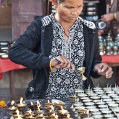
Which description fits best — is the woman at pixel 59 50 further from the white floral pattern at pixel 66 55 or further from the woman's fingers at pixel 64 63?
the woman's fingers at pixel 64 63

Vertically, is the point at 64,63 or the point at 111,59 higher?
the point at 64,63

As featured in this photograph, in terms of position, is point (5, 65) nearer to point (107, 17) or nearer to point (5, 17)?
point (5, 17)

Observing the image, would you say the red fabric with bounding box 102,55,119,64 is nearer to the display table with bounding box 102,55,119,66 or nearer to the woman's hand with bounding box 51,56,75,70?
the display table with bounding box 102,55,119,66

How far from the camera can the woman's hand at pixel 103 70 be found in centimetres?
270

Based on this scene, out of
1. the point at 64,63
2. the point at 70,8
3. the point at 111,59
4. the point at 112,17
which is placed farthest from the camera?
the point at 112,17

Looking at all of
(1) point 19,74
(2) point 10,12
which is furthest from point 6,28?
(1) point 19,74

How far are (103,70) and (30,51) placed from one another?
50 cm

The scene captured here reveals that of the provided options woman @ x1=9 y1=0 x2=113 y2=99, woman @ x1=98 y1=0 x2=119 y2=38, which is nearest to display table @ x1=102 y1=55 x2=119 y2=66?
woman @ x1=98 y1=0 x2=119 y2=38

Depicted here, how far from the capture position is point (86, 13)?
5.89 m

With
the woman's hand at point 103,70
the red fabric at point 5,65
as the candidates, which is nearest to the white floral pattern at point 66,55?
the woman's hand at point 103,70

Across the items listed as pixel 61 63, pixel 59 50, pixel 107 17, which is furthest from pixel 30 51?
pixel 107 17

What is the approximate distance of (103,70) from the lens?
2.72m

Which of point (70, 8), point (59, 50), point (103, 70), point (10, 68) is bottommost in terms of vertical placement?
point (10, 68)

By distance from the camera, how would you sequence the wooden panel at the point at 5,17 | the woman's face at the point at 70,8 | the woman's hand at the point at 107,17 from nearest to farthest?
the woman's face at the point at 70,8 → the woman's hand at the point at 107,17 → the wooden panel at the point at 5,17
